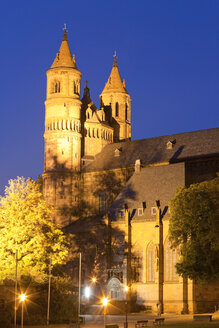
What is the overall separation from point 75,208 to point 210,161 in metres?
24.9

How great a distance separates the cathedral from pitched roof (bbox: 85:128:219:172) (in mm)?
175

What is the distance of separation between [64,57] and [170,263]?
43.8m

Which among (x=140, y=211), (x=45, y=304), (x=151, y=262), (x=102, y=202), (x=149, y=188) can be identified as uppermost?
(x=102, y=202)

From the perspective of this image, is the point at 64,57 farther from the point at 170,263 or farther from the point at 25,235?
the point at 25,235

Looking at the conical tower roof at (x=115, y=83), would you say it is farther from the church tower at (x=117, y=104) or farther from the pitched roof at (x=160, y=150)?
the pitched roof at (x=160, y=150)

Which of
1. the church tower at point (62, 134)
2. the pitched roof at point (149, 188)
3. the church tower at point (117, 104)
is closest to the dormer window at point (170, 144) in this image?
the pitched roof at point (149, 188)

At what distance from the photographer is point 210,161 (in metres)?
91.5

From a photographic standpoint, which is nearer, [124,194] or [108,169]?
[124,194]

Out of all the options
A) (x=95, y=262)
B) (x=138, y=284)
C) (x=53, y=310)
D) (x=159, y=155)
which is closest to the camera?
(x=53, y=310)

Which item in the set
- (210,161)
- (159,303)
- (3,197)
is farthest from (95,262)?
(3,197)

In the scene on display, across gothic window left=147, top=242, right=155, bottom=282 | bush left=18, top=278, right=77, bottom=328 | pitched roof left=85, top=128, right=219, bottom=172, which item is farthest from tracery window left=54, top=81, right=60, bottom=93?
bush left=18, top=278, right=77, bottom=328

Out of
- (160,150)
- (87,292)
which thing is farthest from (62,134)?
(87,292)

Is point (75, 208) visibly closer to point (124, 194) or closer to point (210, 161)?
point (124, 194)

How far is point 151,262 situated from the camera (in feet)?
274
